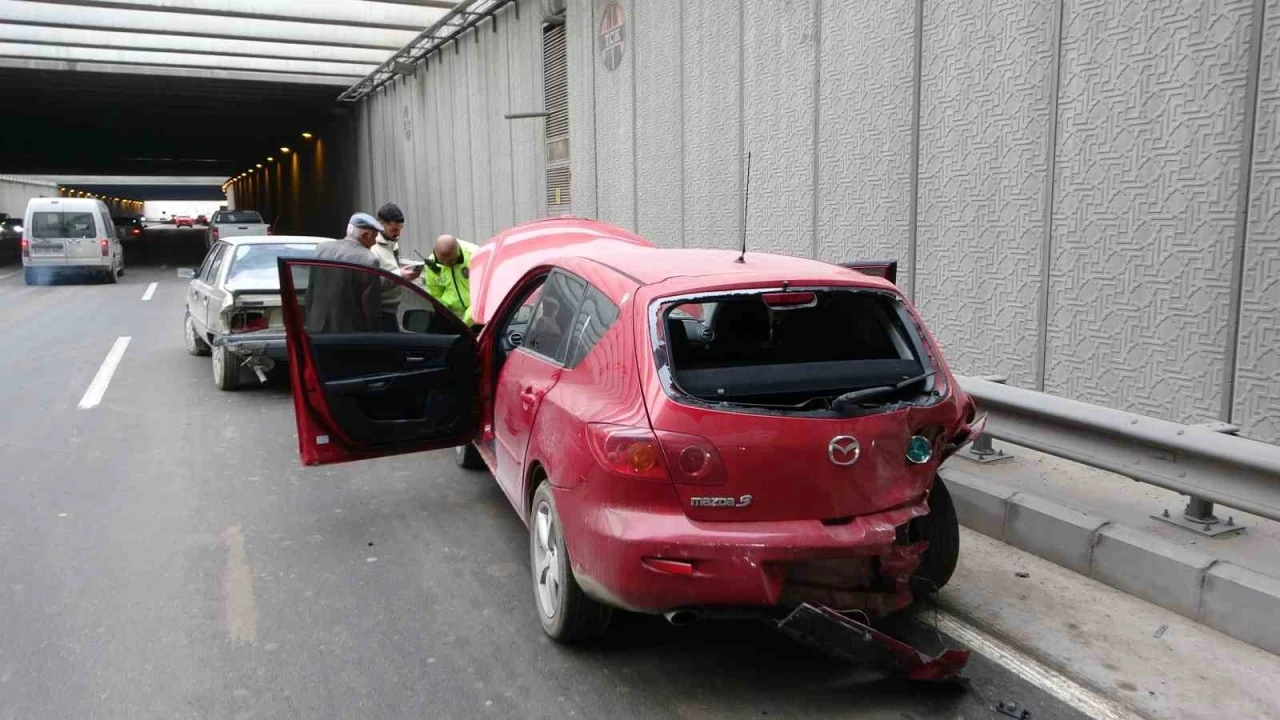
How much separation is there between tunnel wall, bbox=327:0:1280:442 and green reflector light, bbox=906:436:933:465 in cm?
266

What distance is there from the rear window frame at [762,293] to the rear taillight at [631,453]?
0.18 meters

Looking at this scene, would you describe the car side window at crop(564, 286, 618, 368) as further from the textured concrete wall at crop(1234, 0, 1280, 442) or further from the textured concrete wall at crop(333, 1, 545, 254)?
the textured concrete wall at crop(333, 1, 545, 254)

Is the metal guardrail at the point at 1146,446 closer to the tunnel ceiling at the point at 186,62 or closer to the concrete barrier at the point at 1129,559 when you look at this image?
the concrete barrier at the point at 1129,559

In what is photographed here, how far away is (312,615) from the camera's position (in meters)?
4.36

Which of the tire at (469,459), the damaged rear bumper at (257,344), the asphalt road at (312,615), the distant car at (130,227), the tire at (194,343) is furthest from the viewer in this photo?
the distant car at (130,227)

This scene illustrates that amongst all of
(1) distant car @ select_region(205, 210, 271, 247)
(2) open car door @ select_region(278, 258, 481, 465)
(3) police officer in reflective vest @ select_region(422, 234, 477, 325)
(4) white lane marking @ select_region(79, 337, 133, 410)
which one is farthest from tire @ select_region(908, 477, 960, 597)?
(1) distant car @ select_region(205, 210, 271, 247)

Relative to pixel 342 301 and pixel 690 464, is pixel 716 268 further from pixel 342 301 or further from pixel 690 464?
pixel 342 301

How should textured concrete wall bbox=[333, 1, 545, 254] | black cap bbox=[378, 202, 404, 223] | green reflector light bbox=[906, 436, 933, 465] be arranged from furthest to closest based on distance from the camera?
1. textured concrete wall bbox=[333, 1, 545, 254]
2. black cap bbox=[378, 202, 404, 223]
3. green reflector light bbox=[906, 436, 933, 465]

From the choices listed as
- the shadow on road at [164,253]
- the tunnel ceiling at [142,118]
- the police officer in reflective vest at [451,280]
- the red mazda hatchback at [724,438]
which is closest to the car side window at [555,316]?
the red mazda hatchback at [724,438]

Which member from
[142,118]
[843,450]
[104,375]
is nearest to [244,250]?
[104,375]

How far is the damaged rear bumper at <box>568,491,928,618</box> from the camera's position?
3379 millimetres

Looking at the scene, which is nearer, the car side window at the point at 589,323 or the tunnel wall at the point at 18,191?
the car side window at the point at 589,323

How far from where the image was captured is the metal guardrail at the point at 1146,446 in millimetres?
3938

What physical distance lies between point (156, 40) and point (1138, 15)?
20.9 meters
